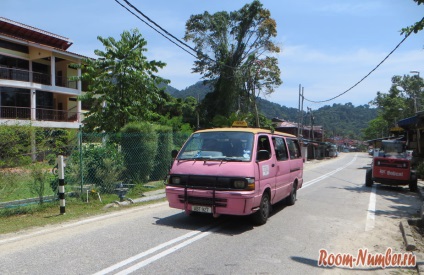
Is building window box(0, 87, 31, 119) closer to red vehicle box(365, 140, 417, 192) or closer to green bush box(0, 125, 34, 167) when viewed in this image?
green bush box(0, 125, 34, 167)

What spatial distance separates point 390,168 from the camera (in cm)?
1552

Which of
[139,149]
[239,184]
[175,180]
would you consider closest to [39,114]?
[139,149]

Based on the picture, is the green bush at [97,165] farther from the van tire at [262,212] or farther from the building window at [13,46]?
the building window at [13,46]

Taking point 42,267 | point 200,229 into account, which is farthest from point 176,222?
point 42,267

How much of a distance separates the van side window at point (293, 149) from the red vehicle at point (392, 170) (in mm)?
7075

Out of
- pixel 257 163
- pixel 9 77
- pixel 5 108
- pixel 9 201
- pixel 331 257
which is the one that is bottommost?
pixel 331 257

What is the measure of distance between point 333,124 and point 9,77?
496ft

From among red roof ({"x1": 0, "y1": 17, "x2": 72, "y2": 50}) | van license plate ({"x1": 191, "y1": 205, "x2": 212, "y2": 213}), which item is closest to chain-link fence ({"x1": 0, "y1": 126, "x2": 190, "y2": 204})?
van license plate ({"x1": 191, "y1": 205, "x2": 212, "y2": 213})

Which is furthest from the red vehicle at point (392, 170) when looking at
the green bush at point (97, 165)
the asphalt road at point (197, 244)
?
the green bush at point (97, 165)

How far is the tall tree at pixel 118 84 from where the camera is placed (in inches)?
553

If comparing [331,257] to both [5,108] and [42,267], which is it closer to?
[42,267]

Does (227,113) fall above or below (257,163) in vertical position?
above

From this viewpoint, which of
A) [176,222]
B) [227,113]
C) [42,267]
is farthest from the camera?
[227,113]

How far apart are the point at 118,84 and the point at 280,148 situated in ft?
27.1
